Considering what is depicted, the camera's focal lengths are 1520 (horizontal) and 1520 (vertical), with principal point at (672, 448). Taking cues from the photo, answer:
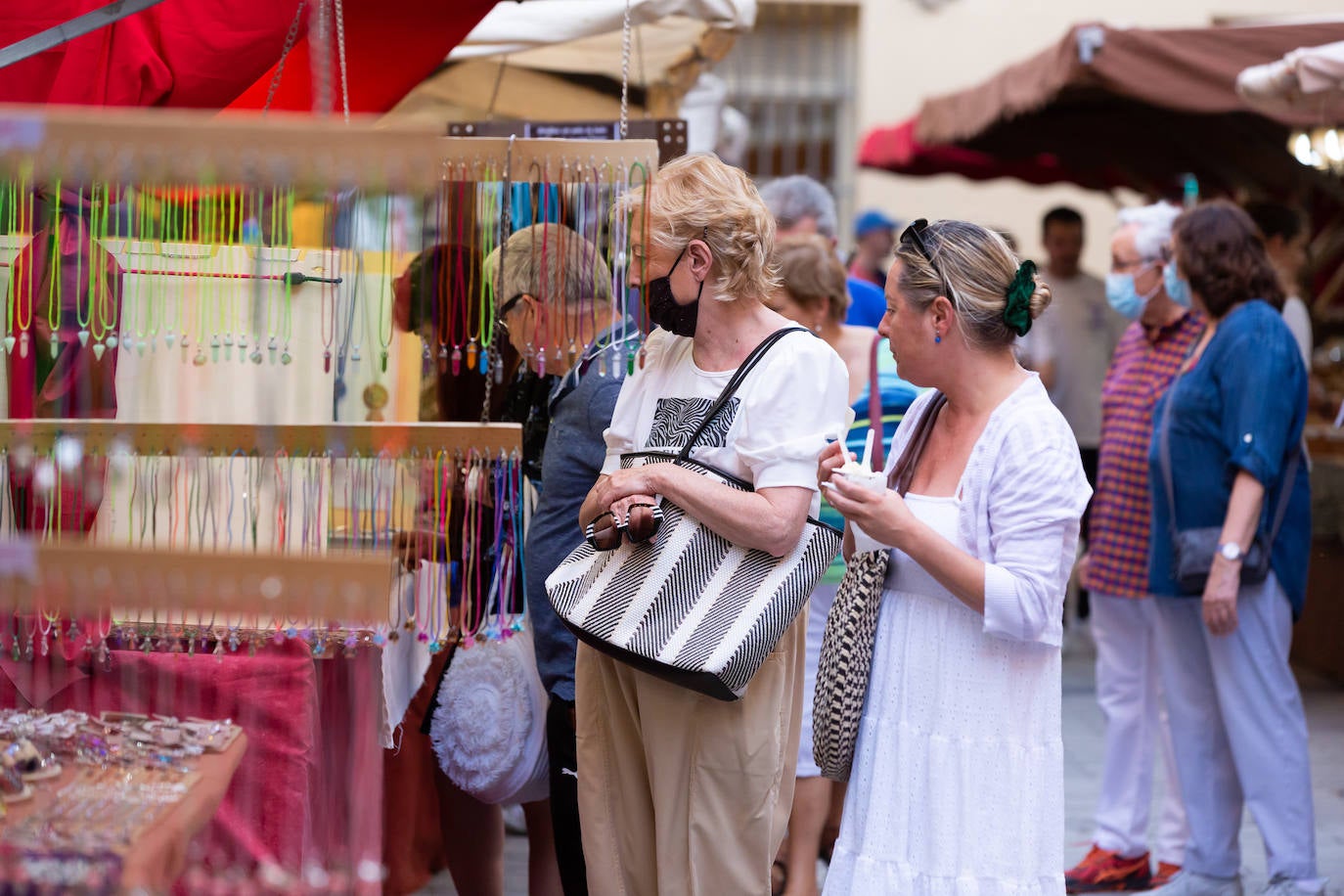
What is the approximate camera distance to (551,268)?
9.94 ft

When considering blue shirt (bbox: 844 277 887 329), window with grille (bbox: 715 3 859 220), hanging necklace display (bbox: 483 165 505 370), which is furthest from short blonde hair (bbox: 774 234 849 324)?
window with grille (bbox: 715 3 859 220)

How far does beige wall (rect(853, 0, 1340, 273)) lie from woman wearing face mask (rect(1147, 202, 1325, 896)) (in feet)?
24.7

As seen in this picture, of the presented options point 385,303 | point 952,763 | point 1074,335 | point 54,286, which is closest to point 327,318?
point 385,303

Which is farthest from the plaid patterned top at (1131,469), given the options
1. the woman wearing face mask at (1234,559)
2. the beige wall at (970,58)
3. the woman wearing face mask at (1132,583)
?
the beige wall at (970,58)

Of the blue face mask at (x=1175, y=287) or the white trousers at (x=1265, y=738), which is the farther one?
the blue face mask at (x=1175, y=287)

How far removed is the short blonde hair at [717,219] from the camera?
2586mm

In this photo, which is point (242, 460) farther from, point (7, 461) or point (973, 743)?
point (973, 743)

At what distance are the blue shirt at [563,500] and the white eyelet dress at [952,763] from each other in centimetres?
80

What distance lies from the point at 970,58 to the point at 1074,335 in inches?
204

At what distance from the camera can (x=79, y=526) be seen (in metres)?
2.20

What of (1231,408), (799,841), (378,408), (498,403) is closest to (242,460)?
(378,408)

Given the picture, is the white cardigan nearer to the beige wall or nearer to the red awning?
the red awning

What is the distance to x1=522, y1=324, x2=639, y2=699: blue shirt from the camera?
304 centimetres

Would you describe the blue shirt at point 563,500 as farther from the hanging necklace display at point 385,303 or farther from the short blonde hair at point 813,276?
the short blonde hair at point 813,276
